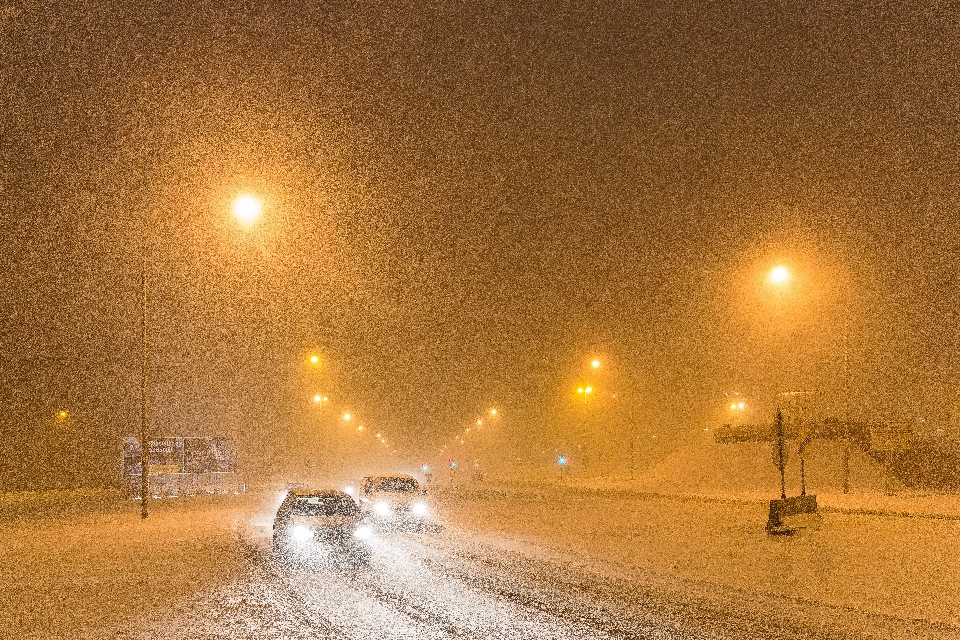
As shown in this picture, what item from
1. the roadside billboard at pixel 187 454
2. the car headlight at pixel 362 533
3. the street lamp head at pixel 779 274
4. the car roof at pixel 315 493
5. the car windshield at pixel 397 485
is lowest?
the roadside billboard at pixel 187 454

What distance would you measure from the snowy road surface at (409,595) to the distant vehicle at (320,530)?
1.90 ft

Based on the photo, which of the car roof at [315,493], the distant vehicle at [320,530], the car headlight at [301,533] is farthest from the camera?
the car roof at [315,493]

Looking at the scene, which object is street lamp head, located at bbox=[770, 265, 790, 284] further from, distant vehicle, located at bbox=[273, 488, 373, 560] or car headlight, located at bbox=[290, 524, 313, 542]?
car headlight, located at bbox=[290, 524, 313, 542]

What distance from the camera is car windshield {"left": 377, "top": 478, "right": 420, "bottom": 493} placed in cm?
2750

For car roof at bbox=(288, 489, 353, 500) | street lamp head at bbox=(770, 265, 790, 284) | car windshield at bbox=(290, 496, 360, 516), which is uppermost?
street lamp head at bbox=(770, 265, 790, 284)

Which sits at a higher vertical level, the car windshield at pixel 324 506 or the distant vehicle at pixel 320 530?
the car windshield at pixel 324 506

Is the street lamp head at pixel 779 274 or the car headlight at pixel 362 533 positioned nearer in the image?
the car headlight at pixel 362 533

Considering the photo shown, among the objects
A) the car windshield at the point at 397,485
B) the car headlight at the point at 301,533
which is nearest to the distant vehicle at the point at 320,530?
the car headlight at the point at 301,533

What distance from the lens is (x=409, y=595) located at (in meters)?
12.7

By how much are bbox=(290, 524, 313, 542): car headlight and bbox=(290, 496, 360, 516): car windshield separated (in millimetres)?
380

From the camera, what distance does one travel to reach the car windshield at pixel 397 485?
2750cm

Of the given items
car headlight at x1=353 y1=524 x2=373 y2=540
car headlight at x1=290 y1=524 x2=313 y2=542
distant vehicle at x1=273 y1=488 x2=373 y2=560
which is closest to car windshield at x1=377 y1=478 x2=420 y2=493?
distant vehicle at x1=273 y1=488 x2=373 y2=560

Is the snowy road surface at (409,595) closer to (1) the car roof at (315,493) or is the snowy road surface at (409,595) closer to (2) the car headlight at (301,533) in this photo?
(2) the car headlight at (301,533)

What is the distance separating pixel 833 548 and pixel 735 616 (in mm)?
9761
